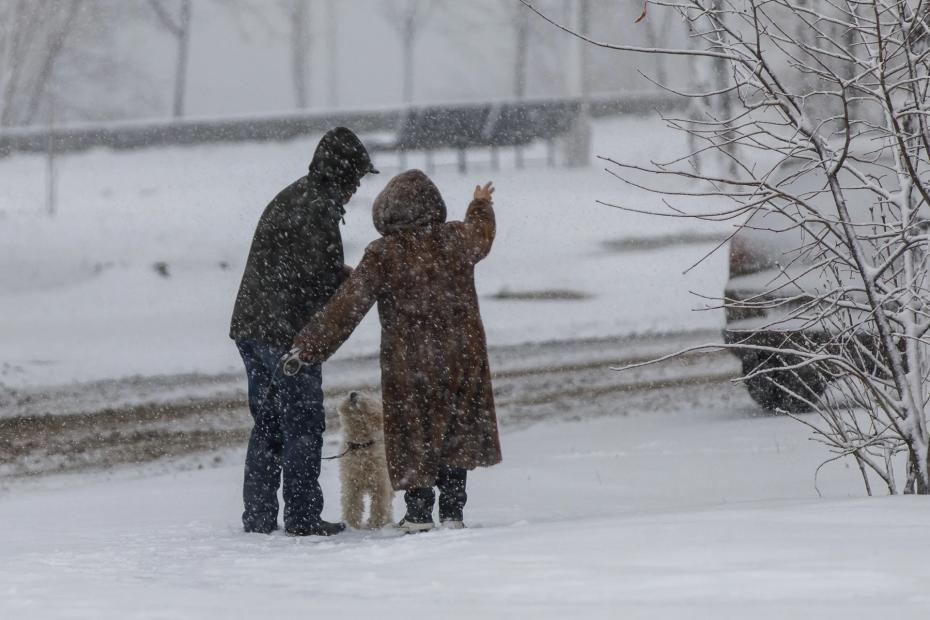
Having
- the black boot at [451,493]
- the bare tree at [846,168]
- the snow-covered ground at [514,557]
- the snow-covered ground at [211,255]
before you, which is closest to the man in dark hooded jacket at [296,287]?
the snow-covered ground at [514,557]

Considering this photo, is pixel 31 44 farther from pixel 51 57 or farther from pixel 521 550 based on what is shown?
pixel 521 550

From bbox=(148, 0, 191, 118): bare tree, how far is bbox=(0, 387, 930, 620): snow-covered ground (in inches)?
854

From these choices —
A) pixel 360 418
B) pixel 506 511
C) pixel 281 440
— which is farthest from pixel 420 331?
pixel 506 511

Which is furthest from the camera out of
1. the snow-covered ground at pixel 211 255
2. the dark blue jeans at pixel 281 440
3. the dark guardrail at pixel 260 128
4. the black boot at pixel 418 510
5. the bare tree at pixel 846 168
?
the dark guardrail at pixel 260 128

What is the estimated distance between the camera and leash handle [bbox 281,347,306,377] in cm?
507

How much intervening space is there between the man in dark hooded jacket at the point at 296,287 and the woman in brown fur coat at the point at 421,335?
0.74ft

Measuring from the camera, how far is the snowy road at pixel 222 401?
26.7 feet

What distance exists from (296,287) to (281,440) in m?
0.71

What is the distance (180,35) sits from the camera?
1072 inches

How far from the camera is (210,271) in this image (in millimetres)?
17922

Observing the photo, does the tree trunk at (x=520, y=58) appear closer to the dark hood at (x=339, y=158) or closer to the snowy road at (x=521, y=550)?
the snowy road at (x=521, y=550)

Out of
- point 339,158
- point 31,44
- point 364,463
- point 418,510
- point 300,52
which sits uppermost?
point 300,52

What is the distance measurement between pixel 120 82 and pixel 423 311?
24.0 m

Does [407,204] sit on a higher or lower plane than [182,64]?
lower
